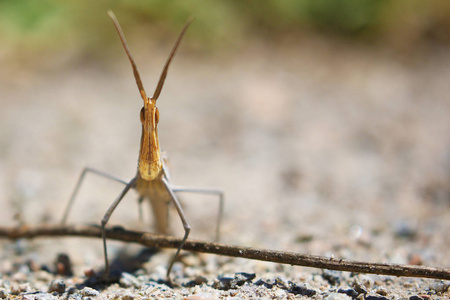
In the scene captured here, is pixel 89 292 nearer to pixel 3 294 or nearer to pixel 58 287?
pixel 58 287

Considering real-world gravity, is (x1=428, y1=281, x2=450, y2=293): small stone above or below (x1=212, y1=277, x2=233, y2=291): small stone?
above

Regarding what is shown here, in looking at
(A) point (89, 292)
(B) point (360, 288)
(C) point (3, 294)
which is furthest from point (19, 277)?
(B) point (360, 288)

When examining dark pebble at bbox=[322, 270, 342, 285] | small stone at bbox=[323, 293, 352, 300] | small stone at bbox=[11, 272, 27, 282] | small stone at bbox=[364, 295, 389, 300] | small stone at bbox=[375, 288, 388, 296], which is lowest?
small stone at bbox=[11, 272, 27, 282]

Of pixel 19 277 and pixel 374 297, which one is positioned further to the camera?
pixel 19 277

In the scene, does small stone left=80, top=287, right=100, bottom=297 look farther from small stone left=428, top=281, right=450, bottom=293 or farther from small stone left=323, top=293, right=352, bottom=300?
small stone left=428, top=281, right=450, bottom=293

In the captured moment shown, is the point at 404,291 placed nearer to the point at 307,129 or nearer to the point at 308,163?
the point at 308,163

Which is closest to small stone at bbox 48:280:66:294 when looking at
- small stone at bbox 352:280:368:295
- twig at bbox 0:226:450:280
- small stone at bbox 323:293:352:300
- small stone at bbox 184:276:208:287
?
twig at bbox 0:226:450:280

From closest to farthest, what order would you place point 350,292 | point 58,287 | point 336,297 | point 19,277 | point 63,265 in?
point 336,297 < point 350,292 < point 58,287 < point 19,277 < point 63,265
